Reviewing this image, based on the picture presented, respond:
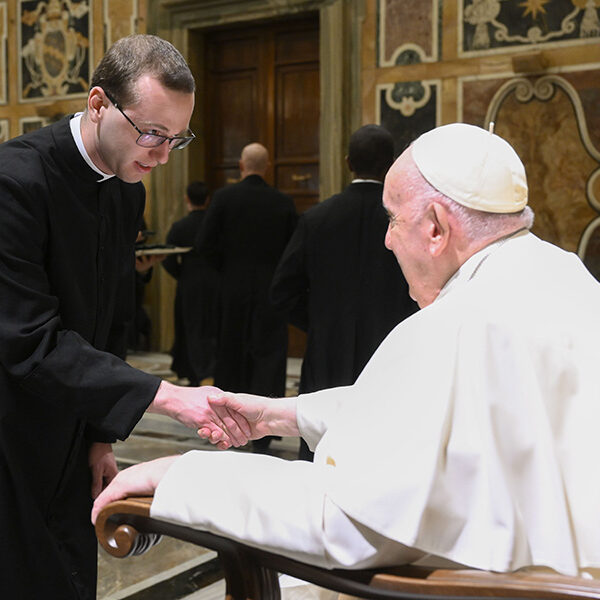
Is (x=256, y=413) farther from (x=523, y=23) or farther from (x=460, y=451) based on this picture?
(x=523, y=23)

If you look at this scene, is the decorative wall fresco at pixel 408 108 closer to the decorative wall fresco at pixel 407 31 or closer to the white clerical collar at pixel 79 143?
the decorative wall fresco at pixel 407 31

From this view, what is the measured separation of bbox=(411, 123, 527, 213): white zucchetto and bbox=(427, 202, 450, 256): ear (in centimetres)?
3

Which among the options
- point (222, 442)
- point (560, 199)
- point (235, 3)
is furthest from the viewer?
point (235, 3)

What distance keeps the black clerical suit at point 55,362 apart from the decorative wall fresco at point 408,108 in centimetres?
558

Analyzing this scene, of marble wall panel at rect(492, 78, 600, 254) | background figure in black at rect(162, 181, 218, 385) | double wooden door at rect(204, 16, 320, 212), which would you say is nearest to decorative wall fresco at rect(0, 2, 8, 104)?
double wooden door at rect(204, 16, 320, 212)

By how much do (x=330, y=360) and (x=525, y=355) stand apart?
2.99 m

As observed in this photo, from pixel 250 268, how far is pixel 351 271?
1726 mm

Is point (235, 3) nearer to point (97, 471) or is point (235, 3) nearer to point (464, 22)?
point (464, 22)

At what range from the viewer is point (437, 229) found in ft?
5.60

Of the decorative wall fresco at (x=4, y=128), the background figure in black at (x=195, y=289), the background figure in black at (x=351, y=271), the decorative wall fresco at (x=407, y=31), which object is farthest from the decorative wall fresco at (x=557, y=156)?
the decorative wall fresco at (x=4, y=128)

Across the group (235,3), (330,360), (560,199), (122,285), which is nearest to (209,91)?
(235,3)

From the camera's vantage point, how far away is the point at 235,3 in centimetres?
892

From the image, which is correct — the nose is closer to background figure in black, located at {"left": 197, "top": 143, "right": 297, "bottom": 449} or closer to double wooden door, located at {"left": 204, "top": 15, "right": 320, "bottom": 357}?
background figure in black, located at {"left": 197, "top": 143, "right": 297, "bottom": 449}

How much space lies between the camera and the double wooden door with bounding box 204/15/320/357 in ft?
29.7
